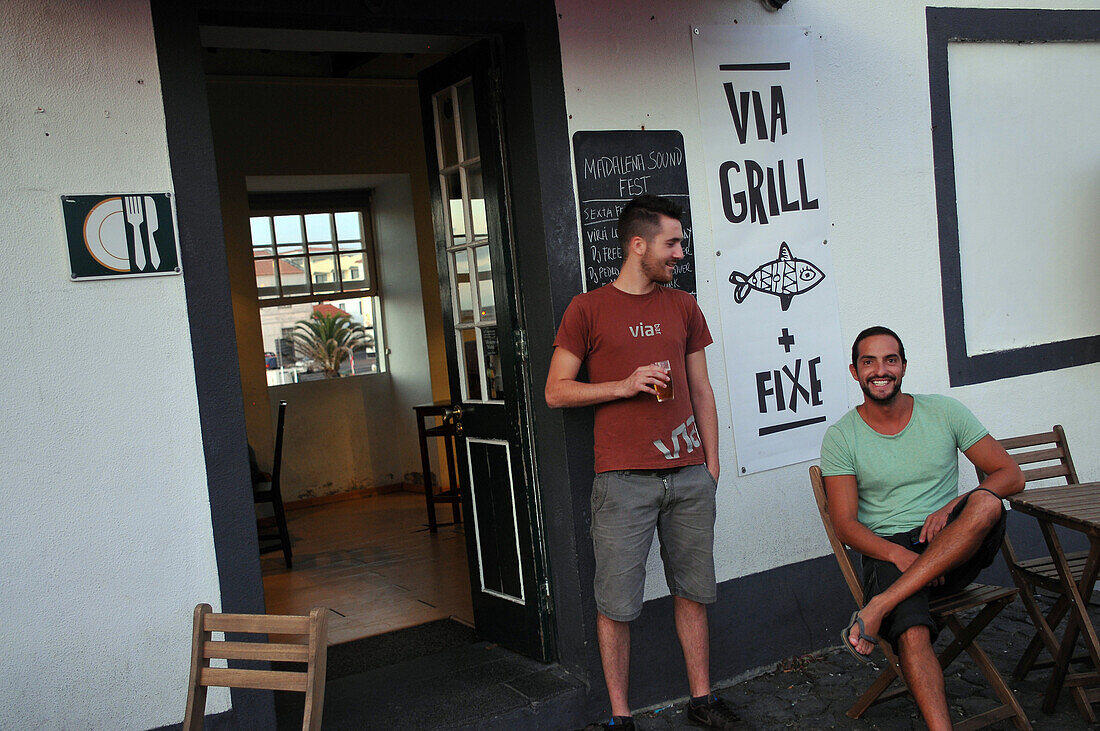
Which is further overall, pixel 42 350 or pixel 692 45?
pixel 692 45

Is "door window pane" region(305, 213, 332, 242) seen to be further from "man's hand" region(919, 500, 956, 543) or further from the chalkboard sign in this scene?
"man's hand" region(919, 500, 956, 543)

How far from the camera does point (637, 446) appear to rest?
3.46 metres

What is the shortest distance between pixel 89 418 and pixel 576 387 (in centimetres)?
157

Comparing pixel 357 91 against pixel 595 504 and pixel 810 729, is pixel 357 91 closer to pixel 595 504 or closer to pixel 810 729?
pixel 595 504

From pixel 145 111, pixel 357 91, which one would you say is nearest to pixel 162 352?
pixel 145 111

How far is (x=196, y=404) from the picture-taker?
3.19m

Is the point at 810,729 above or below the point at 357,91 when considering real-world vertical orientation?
below

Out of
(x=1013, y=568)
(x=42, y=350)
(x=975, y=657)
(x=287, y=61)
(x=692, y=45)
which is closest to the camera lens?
(x=42, y=350)

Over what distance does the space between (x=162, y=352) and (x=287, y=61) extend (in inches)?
254

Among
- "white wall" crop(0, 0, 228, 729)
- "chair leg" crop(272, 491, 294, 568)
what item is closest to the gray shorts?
"white wall" crop(0, 0, 228, 729)

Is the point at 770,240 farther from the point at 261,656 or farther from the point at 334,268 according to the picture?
the point at 334,268

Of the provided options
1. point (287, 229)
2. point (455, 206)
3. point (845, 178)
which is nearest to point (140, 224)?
point (455, 206)

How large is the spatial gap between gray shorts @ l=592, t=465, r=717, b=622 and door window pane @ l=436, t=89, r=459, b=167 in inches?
66.3

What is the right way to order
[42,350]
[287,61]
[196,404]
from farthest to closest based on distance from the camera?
1. [287,61]
2. [196,404]
3. [42,350]
